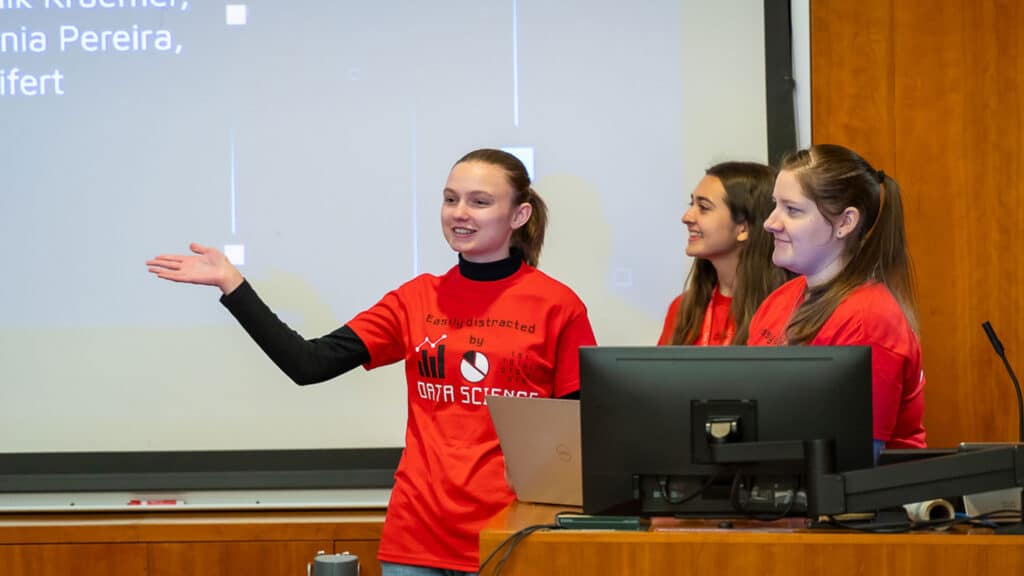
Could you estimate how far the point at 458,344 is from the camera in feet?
9.09

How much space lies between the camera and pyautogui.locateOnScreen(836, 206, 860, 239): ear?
8.20 feet

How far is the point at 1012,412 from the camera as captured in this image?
374 cm

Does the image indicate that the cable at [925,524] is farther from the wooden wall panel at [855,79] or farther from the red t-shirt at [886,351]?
the wooden wall panel at [855,79]

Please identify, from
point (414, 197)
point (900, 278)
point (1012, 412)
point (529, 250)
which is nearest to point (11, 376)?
point (414, 197)

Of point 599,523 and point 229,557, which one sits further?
point 229,557

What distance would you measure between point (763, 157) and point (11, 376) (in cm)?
250

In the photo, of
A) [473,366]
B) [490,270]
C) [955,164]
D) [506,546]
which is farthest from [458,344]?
[955,164]

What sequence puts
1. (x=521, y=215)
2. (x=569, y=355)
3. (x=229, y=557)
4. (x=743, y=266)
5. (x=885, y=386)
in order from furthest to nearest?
1. (x=229, y=557)
2. (x=743, y=266)
3. (x=521, y=215)
4. (x=569, y=355)
5. (x=885, y=386)

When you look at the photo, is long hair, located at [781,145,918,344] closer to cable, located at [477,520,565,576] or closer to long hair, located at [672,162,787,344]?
long hair, located at [672,162,787,344]

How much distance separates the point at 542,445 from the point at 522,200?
800 millimetres

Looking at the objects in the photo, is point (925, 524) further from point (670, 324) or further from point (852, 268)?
point (670, 324)


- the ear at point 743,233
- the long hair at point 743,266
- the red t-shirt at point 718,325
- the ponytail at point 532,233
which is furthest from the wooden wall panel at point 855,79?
the ponytail at point 532,233

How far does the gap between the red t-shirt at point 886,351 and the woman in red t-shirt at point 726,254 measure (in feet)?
2.50

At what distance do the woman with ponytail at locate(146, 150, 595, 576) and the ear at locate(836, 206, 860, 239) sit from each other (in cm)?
62
